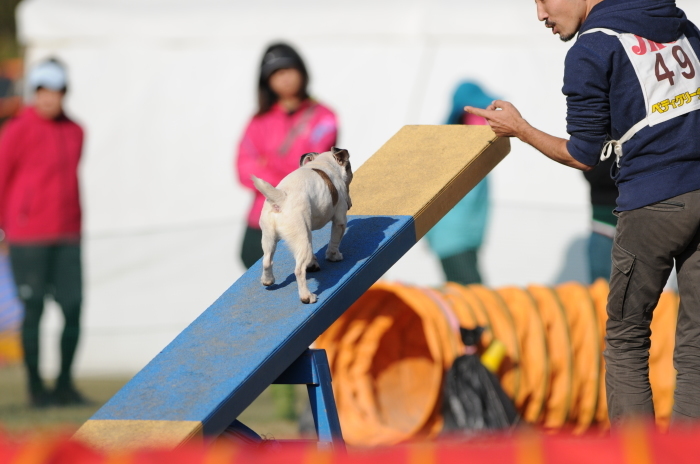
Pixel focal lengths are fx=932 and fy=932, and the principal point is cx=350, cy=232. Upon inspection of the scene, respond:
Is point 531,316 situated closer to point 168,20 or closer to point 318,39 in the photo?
point 318,39

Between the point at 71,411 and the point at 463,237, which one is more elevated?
the point at 463,237

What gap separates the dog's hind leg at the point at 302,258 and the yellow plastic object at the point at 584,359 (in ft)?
7.96

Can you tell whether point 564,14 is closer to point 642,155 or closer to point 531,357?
point 642,155

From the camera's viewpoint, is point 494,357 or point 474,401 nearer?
point 474,401

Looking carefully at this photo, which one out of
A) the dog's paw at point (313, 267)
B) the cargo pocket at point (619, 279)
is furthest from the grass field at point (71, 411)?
the cargo pocket at point (619, 279)

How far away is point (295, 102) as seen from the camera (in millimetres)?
5562

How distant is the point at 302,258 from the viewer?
297 cm

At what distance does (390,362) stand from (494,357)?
34.4 inches

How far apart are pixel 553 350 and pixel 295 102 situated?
208 centimetres

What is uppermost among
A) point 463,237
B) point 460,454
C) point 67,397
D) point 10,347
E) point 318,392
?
point 460,454

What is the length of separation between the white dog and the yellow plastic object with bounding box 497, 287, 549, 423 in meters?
2.07

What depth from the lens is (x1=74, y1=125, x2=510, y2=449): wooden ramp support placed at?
274 cm

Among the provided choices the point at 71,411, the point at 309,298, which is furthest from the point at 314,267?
the point at 71,411

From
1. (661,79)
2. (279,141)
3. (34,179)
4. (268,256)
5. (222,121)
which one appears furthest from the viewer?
(222,121)
